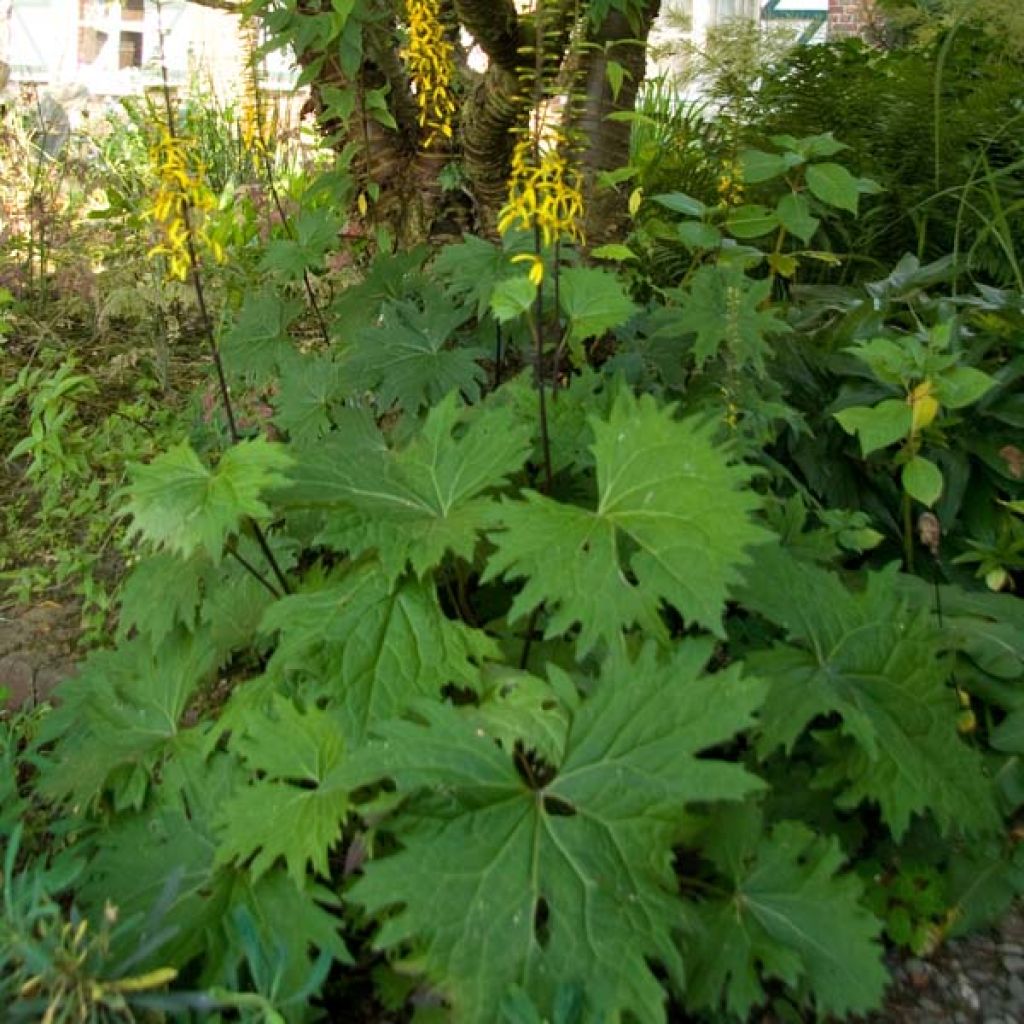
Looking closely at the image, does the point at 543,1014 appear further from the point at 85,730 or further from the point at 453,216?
the point at 453,216

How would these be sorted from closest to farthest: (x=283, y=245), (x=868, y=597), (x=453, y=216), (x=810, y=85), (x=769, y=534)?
(x=769, y=534)
(x=868, y=597)
(x=283, y=245)
(x=453, y=216)
(x=810, y=85)

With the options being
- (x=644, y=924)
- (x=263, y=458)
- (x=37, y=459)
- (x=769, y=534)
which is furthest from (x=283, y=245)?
(x=644, y=924)

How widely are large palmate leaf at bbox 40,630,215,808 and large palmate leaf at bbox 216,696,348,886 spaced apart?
260 mm

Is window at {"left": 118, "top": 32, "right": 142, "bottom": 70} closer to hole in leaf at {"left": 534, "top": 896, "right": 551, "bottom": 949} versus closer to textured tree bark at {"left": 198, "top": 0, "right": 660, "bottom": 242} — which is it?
textured tree bark at {"left": 198, "top": 0, "right": 660, "bottom": 242}

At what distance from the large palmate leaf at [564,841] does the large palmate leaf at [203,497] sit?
41cm

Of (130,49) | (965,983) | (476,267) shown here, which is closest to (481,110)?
(476,267)

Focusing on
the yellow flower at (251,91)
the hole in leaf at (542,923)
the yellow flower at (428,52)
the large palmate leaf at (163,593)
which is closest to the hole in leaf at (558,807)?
the hole in leaf at (542,923)

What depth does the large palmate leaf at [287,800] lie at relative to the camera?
169 centimetres

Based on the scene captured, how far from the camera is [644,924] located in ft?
4.96

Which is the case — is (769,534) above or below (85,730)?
above

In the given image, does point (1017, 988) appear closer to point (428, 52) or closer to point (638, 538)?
point (638, 538)

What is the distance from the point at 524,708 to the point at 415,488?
438mm

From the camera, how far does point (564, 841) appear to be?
5.10 ft

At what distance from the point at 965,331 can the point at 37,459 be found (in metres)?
2.48
